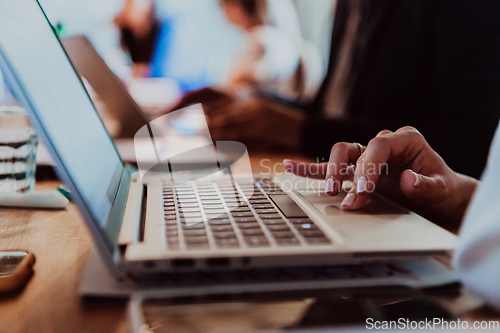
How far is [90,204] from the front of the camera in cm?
20

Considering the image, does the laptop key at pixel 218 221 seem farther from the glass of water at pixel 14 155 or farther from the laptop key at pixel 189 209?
the glass of water at pixel 14 155

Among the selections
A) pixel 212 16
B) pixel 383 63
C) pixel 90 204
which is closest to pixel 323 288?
pixel 90 204

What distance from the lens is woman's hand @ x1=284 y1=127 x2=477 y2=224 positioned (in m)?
0.31

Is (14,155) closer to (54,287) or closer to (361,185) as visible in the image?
(54,287)

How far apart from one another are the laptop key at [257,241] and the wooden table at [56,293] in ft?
0.12

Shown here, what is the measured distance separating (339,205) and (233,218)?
0.11 metres

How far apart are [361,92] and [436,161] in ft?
1.70

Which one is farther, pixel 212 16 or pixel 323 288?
pixel 212 16

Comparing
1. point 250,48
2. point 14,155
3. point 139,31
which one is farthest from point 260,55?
point 14,155

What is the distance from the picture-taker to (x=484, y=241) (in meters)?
0.16

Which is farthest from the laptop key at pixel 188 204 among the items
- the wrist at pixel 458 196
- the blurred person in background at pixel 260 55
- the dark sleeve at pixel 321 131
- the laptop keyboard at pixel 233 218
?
the blurred person in background at pixel 260 55

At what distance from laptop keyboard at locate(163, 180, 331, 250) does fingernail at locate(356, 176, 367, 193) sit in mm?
60

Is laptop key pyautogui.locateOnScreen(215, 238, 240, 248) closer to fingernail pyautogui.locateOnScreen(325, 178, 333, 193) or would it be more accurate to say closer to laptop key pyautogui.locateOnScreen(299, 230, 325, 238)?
laptop key pyautogui.locateOnScreen(299, 230, 325, 238)

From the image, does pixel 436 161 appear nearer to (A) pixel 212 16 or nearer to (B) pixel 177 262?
(B) pixel 177 262
